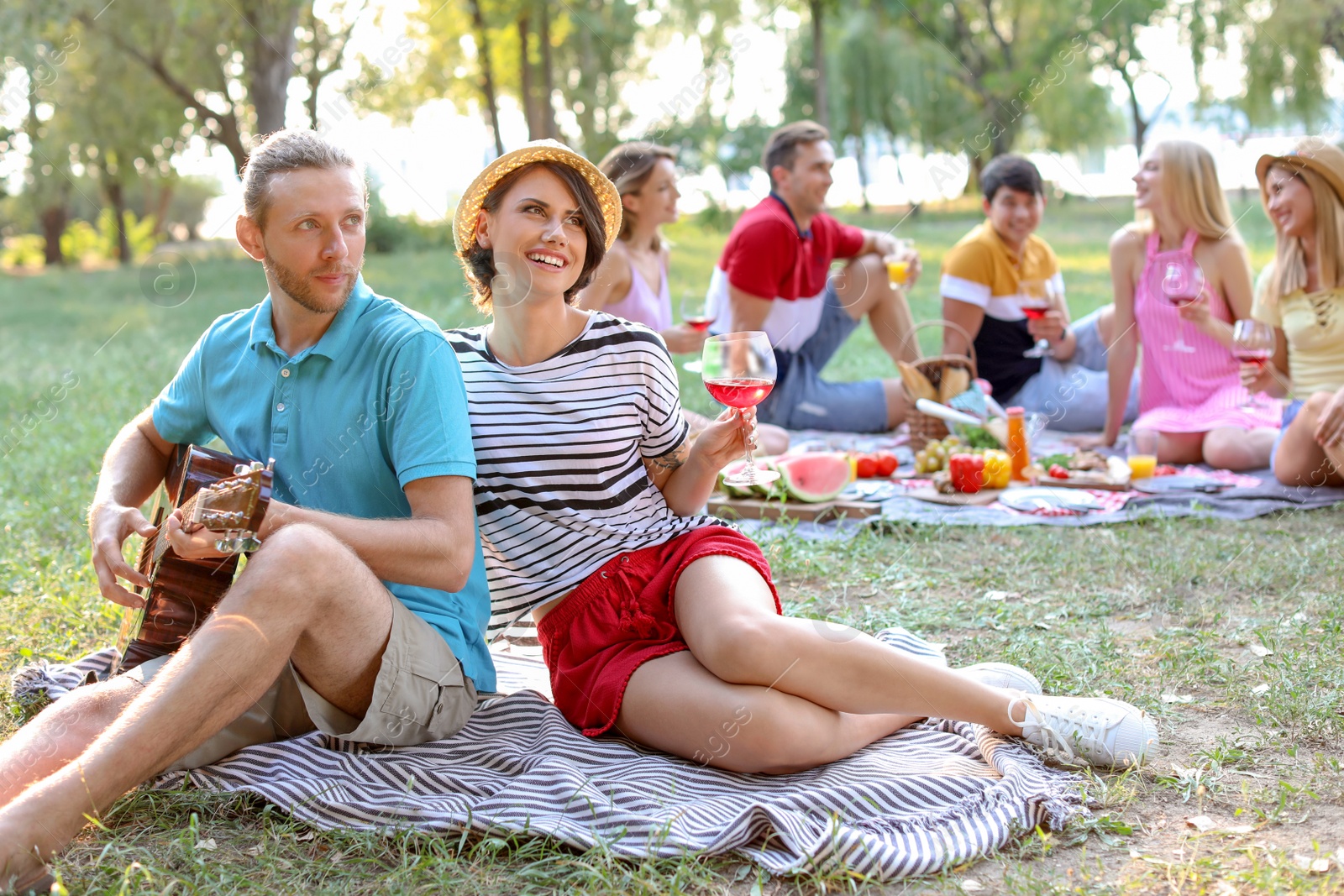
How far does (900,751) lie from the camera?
3.11 m

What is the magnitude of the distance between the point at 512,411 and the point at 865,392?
193 inches

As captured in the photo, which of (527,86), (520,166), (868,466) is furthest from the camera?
(527,86)

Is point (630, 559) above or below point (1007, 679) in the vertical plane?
above

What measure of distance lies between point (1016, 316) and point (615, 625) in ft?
17.9

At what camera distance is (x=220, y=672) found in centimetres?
252

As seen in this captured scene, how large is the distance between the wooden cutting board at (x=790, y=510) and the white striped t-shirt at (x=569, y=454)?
98.8 inches

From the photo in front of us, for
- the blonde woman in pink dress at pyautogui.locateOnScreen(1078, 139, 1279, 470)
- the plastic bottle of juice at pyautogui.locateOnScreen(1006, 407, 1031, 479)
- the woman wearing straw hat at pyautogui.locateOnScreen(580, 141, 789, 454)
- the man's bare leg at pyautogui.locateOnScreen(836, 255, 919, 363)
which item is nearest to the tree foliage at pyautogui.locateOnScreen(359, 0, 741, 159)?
the man's bare leg at pyautogui.locateOnScreen(836, 255, 919, 363)

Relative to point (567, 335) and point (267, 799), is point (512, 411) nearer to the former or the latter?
point (567, 335)

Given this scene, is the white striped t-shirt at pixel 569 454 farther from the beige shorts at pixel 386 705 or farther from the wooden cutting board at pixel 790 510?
the wooden cutting board at pixel 790 510

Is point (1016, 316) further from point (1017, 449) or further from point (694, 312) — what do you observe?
point (694, 312)

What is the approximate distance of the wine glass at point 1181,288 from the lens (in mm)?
6055

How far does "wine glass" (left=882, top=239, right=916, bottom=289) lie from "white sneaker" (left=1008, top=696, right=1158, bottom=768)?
472 centimetres

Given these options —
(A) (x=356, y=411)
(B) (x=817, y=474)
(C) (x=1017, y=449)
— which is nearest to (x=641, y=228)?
(B) (x=817, y=474)

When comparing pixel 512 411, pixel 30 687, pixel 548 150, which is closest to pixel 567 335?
pixel 512 411
